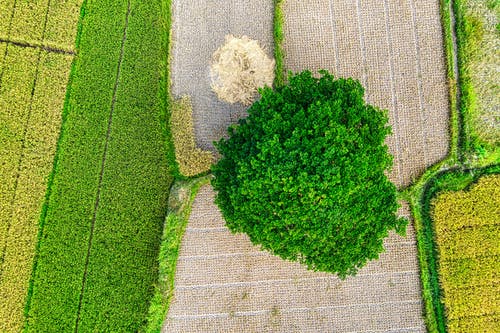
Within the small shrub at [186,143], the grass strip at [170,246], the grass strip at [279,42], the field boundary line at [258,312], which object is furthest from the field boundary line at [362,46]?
the field boundary line at [258,312]

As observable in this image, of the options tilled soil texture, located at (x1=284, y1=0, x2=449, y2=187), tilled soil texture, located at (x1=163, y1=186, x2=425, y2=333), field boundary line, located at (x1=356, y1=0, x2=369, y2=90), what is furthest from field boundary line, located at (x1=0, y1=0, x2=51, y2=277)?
field boundary line, located at (x1=356, y1=0, x2=369, y2=90)

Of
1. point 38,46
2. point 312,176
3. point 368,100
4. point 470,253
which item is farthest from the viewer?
point 38,46

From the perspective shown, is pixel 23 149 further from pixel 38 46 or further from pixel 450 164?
pixel 450 164

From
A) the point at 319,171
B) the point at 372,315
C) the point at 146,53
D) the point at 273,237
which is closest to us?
the point at 319,171

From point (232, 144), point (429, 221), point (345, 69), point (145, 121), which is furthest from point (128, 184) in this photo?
point (429, 221)

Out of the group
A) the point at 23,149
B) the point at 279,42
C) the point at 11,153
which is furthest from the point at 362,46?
the point at 11,153

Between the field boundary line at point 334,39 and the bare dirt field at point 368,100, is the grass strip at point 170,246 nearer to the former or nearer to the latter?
the bare dirt field at point 368,100

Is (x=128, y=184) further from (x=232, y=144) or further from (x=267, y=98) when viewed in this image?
(x=267, y=98)
